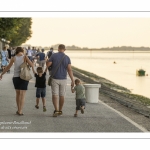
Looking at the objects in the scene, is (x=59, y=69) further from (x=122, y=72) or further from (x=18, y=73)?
(x=122, y=72)

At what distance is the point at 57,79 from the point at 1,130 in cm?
224

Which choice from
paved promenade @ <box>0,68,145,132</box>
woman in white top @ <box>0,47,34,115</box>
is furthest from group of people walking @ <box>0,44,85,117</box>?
paved promenade @ <box>0,68,145,132</box>

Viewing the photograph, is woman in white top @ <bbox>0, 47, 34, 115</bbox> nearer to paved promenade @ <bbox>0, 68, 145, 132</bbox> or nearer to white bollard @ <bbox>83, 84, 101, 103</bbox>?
paved promenade @ <bbox>0, 68, 145, 132</bbox>

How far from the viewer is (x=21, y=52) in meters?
12.7

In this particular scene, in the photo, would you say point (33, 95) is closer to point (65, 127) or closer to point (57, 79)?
point (57, 79)

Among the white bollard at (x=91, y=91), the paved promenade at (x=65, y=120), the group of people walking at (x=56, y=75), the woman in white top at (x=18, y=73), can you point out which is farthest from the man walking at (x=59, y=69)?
the white bollard at (x=91, y=91)

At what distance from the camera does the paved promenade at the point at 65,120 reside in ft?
36.5

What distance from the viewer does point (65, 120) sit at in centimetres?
1232

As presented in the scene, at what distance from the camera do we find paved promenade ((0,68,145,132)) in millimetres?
11139

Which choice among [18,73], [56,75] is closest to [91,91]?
[56,75]
